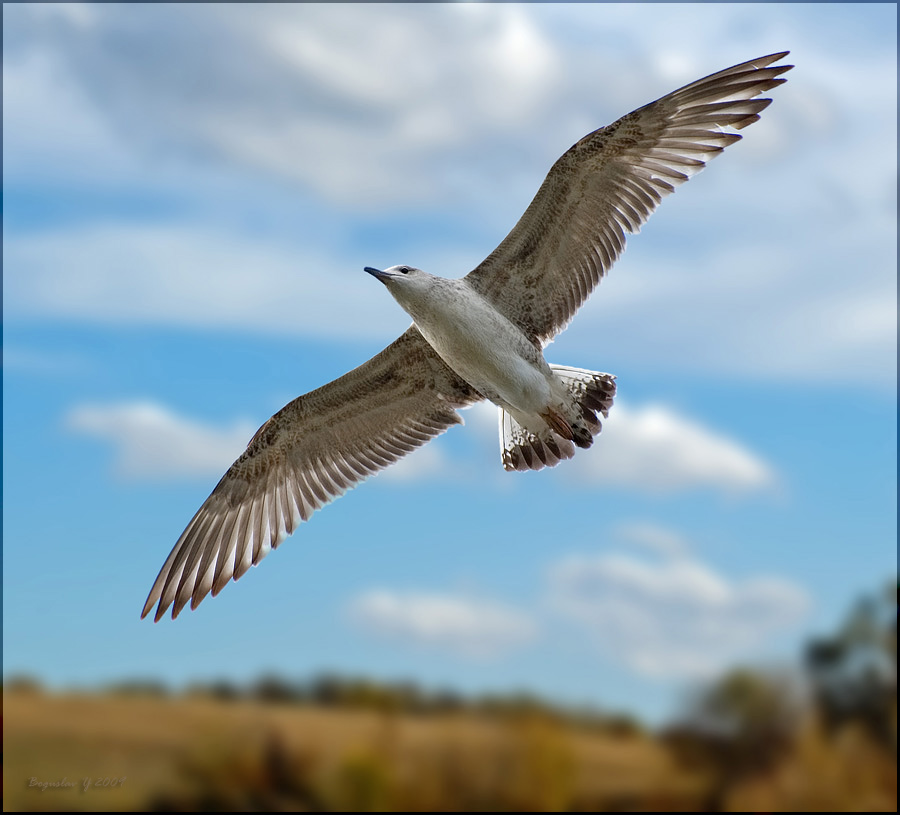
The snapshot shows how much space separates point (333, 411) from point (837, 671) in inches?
147

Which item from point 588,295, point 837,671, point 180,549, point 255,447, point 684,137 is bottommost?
point 837,671

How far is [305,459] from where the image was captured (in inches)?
292

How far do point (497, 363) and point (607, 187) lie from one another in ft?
3.86

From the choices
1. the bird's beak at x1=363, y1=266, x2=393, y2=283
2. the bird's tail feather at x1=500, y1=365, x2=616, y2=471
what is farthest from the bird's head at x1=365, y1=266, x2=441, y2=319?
the bird's tail feather at x1=500, y1=365, x2=616, y2=471

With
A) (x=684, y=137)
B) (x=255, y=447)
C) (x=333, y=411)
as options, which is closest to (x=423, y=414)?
(x=333, y=411)

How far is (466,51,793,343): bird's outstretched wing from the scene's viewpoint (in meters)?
6.36

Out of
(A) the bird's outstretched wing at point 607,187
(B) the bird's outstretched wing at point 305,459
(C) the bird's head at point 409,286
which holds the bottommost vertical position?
(B) the bird's outstretched wing at point 305,459

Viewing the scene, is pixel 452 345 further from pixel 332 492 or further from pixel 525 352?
pixel 332 492

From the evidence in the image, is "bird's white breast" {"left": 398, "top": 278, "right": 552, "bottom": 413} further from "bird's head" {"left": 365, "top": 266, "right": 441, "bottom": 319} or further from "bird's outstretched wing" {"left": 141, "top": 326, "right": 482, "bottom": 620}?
"bird's outstretched wing" {"left": 141, "top": 326, "right": 482, "bottom": 620}

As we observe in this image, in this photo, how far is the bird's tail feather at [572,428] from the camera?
6.72m

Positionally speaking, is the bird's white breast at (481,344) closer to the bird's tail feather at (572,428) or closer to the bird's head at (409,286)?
the bird's head at (409,286)

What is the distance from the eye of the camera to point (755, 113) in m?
6.34

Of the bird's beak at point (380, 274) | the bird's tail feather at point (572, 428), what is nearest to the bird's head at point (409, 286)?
the bird's beak at point (380, 274)

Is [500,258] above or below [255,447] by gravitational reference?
above
